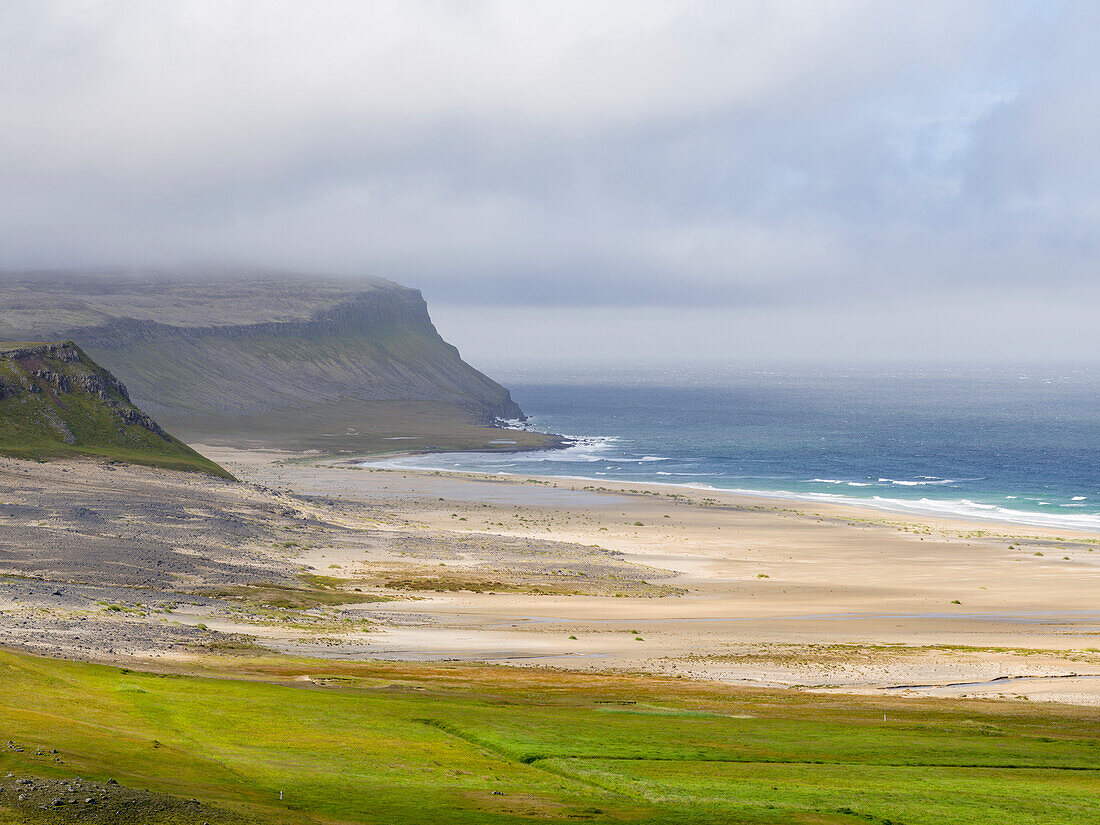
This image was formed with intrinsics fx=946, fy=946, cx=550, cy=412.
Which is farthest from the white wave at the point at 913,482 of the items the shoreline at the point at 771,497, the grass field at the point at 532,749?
the grass field at the point at 532,749

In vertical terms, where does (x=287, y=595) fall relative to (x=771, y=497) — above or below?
below

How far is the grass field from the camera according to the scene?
17297 mm

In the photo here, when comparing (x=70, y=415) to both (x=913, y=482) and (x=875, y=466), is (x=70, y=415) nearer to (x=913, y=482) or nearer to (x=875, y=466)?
(x=913, y=482)

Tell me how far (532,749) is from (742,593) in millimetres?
38724

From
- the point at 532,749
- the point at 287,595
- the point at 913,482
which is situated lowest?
the point at 287,595

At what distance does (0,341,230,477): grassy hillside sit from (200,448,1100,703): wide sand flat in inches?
749

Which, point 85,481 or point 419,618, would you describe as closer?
point 419,618

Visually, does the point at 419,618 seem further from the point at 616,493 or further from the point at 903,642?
the point at 616,493

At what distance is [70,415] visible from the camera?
88688mm

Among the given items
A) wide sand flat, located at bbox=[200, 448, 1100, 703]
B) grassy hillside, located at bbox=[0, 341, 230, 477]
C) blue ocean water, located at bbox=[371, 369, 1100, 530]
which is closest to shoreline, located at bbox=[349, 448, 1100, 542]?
blue ocean water, located at bbox=[371, 369, 1100, 530]

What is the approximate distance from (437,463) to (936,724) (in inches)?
5082

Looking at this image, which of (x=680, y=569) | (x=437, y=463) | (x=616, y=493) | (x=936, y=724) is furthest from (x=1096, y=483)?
(x=936, y=724)

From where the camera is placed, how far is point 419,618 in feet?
150

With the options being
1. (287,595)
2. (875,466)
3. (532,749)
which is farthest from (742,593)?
(875,466)
